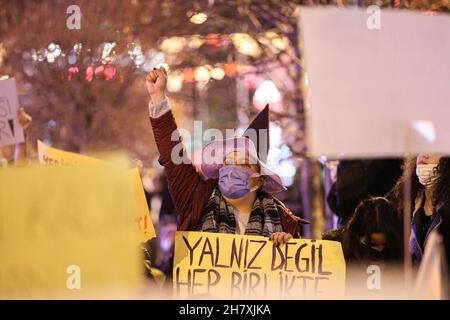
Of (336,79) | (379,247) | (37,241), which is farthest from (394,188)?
(37,241)

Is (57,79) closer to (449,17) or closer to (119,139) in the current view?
(119,139)

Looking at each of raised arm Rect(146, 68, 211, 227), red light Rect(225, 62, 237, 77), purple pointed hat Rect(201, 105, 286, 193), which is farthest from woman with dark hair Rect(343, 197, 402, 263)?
red light Rect(225, 62, 237, 77)

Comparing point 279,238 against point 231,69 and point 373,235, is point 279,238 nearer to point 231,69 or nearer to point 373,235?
point 373,235

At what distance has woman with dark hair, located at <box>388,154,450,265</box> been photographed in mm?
5379

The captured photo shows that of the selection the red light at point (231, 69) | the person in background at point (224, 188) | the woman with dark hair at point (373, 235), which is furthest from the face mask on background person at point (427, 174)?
the red light at point (231, 69)

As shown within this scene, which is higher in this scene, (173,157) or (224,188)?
(173,157)

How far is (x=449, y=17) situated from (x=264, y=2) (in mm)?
4113

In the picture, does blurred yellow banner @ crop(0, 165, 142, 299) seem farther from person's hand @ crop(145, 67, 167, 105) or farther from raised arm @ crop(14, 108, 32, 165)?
raised arm @ crop(14, 108, 32, 165)

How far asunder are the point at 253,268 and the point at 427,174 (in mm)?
1180

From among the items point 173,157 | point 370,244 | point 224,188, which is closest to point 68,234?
point 173,157

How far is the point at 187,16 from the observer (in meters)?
9.96

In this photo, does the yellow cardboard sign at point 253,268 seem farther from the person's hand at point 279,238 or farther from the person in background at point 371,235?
the person in background at point 371,235

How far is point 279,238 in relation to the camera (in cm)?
502

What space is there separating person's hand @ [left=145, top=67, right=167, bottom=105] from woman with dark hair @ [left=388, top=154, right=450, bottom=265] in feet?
5.06
